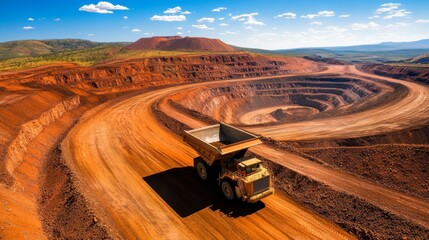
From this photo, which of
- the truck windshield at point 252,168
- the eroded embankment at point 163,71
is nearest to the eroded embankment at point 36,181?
the truck windshield at point 252,168

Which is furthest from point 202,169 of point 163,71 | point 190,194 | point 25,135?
point 163,71

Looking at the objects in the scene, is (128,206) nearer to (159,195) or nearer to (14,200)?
(159,195)

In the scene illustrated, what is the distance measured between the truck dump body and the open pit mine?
1627mm

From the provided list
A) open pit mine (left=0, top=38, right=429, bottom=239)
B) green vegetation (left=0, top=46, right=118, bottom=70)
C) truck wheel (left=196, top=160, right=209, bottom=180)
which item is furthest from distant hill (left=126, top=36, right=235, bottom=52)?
truck wheel (left=196, top=160, right=209, bottom=180)

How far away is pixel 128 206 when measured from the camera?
1264cm

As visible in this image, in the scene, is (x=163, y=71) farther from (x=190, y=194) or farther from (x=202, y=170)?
(x=190, y=194)

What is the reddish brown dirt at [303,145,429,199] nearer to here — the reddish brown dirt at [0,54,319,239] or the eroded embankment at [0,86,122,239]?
the reddish brown dirt at [0,54,319,239]

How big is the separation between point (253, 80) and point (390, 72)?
37372 millimetres

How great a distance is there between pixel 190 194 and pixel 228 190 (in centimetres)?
226

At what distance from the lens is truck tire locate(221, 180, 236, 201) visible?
12.6 m

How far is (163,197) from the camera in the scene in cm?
1347

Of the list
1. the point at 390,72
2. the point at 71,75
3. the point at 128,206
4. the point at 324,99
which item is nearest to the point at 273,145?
the point at 128,206

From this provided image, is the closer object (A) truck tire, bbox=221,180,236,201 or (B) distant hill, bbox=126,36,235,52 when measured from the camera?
(A) truck tire, bbox=221,180,236,201

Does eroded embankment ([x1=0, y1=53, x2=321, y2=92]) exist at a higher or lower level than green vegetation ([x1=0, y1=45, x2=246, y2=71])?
lower
